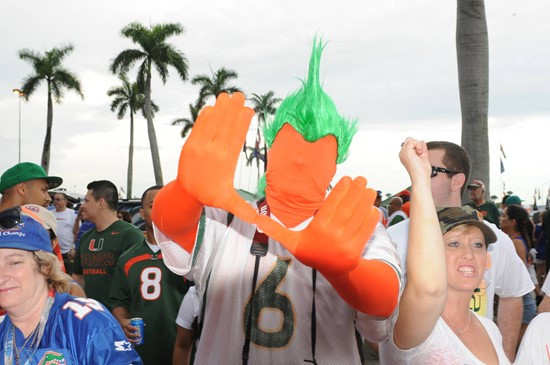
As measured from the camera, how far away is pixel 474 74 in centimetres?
848

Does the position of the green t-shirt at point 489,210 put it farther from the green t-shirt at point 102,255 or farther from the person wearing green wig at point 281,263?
the person wearing green wig at point 281,263

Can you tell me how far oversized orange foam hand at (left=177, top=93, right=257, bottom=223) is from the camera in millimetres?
1577

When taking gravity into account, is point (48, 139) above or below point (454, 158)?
above

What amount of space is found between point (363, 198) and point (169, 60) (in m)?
38.2

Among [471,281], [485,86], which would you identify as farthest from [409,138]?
[485,86]

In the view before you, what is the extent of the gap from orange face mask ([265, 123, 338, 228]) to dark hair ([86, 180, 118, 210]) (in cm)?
404

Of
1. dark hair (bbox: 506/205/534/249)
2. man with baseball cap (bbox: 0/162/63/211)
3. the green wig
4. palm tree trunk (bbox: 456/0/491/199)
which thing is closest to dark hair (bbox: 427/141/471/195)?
the green wig

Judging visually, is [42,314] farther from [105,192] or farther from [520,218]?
[520,218]

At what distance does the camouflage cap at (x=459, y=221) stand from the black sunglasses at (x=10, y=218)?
2.19 metres

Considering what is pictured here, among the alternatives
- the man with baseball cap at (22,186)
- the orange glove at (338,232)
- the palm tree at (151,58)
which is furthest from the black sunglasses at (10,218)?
the palm tree at (151,58)

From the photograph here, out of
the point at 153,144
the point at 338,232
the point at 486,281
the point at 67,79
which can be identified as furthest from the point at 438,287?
the point at 67,79

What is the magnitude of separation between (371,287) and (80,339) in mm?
1489

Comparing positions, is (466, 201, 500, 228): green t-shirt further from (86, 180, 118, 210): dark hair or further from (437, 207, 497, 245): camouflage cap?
(437, 207, 497, 245): camouflage cap

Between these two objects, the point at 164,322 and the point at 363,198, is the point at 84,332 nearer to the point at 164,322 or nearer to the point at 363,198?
the point at 363,198
